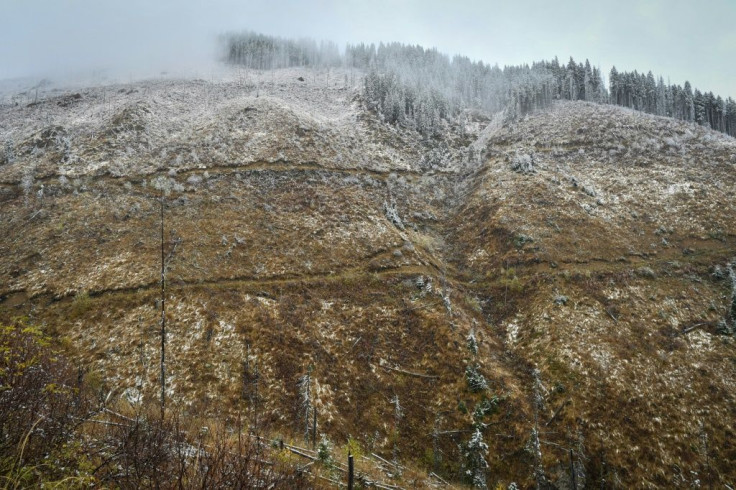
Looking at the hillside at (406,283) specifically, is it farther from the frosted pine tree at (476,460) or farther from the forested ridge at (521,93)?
the forested ridge at (521,93)

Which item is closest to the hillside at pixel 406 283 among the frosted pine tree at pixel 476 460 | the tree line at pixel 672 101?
the frosted pine tree at pixel 476 460

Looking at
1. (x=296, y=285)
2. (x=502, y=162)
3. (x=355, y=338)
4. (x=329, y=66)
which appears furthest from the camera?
(x=329, y=66)

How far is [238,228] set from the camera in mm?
48781

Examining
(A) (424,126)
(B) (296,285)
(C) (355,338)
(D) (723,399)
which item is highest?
(A) (424,126)

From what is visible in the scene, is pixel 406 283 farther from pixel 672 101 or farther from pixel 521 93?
pixel 672 101

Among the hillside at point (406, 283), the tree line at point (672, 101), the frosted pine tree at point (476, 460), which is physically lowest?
the frosted pine tree at point (476, 460)

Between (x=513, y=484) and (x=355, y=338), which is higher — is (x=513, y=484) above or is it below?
below

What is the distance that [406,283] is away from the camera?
44219 millimetres

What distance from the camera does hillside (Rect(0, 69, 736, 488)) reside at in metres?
28.7

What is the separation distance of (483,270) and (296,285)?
84.4ft

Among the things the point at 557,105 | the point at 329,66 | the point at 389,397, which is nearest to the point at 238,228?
the point at 389,397

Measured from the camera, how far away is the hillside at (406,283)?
28.7 m

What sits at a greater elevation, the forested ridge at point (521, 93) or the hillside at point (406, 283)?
the forested ridge at point (521, 93)

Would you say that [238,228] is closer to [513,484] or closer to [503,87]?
[513,484]
